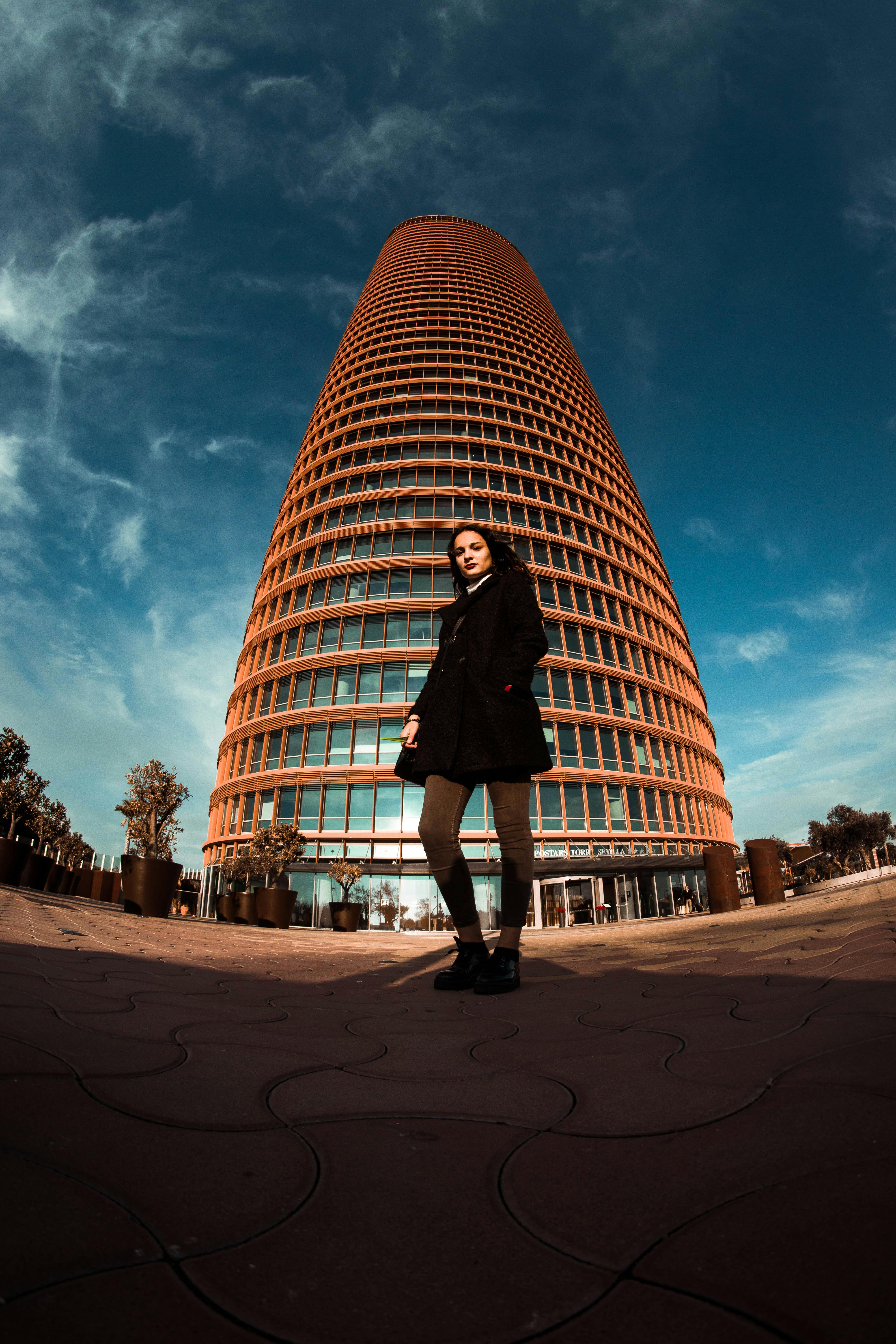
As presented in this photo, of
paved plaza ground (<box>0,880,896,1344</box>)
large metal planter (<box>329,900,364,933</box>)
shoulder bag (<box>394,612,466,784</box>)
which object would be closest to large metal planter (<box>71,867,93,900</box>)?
large metal planter (<box>329,900,364,933</box>)

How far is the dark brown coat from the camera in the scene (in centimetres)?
307

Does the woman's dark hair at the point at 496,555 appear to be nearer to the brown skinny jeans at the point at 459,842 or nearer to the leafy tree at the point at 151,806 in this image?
the brown skinny jeans at the point at 459,842

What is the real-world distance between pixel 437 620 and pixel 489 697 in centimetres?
2383

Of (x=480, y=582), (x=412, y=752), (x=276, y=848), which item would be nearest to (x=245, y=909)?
(x=276, y=848)

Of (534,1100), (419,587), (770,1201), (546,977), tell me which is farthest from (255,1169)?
(419,587)

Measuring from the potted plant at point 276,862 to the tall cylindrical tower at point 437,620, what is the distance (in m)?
5.18

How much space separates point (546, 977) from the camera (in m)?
3.56

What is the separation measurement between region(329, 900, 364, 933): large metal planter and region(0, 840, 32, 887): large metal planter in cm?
950

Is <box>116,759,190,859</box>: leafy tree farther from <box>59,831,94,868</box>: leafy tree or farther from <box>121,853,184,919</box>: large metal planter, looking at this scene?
<box>59,831,94,868</box>: leafy tree

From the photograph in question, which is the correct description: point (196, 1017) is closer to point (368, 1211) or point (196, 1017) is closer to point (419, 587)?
point (368, 1211)

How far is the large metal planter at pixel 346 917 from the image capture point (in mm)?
19078

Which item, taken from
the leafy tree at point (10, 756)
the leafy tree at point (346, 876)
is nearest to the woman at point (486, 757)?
the leafy tree at point (346, 876)

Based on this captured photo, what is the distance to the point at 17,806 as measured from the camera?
25922mm

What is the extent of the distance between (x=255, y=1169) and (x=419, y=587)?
27.2 m
